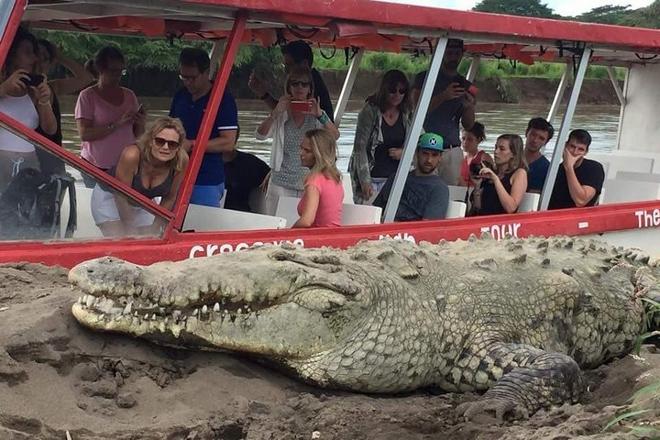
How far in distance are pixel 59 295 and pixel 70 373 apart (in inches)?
19.9

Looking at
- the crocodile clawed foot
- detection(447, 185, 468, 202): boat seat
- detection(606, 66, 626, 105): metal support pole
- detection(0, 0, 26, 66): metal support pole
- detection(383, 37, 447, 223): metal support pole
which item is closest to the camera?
the crocodile clawed foot

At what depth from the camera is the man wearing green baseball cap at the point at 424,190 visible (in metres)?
6.47

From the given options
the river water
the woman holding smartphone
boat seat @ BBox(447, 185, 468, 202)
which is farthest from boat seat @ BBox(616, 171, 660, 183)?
boat seat @ BBox(447, 185, 468, 202)

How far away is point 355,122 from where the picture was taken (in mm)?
8961

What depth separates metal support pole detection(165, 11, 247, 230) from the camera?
5.03 meters

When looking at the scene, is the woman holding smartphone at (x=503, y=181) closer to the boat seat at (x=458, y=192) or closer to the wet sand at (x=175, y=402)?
the boat seat at (x=458, y=192)

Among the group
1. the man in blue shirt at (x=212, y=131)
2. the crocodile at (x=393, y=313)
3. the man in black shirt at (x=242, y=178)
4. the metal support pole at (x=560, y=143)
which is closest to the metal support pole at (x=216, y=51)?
the man in black shirt at (x=242, y=178)

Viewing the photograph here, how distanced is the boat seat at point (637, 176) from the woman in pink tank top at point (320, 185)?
432 cm

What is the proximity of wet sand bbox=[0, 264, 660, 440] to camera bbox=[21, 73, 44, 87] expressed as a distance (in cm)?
153

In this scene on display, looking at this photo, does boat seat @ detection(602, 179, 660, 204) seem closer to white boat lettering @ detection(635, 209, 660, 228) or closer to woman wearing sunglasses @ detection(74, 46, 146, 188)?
white boat lettering @ detection(635, 209, 660, 228)

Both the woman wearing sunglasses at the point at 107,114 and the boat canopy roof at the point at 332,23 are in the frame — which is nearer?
the boat canopy roof at the point at 332,23

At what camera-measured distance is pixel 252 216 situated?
18.4 ft

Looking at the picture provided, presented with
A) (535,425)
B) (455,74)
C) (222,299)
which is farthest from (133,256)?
(455,74)

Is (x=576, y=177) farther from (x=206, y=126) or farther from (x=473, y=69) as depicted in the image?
(x=206, y=126)
